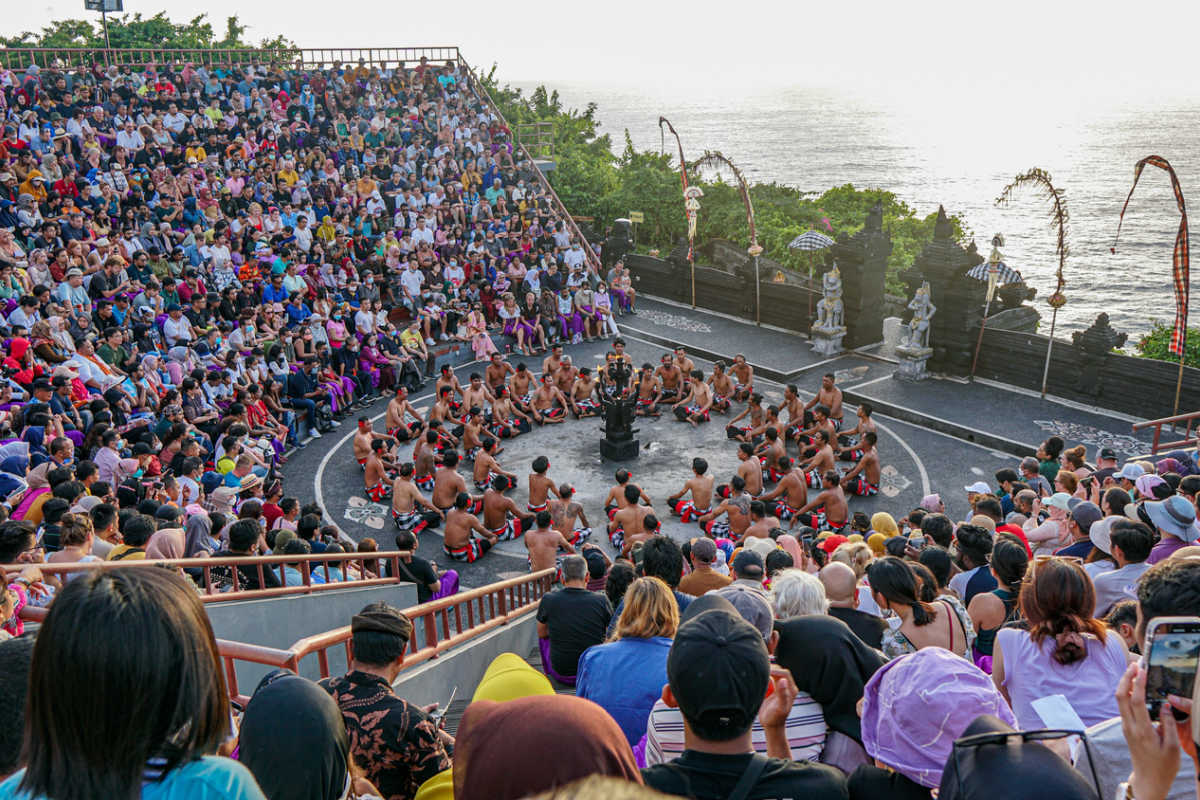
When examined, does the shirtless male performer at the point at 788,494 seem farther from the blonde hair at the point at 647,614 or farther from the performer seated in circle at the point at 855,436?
the blonde hair at the point at 647,614

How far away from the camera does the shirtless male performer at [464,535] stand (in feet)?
39.7

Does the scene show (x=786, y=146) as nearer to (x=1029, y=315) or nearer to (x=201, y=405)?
(x=1029, y=315)

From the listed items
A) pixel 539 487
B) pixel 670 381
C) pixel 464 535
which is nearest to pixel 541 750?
pixel 464 535

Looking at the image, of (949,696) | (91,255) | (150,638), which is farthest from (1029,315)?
(150,638)

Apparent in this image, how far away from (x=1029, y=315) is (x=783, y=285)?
20.3 ft

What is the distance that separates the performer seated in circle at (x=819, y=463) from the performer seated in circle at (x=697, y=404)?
2698mm

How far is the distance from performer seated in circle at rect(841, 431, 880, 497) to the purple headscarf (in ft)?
35.3

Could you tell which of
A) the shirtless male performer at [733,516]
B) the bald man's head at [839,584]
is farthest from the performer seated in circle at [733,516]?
the bald man's head at [839,584]

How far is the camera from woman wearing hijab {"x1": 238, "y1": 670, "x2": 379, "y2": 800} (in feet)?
9.87

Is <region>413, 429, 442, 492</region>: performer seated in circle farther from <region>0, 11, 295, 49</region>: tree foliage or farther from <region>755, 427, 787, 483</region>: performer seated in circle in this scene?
<region>0, 11, 295, 49</region>: tree foliage

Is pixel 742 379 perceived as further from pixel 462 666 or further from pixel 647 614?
pixel 647 614

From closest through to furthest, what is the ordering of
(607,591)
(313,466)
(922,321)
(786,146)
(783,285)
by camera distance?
(607,591)
(313,466)
(922,321)
(783,285)
(786,146)

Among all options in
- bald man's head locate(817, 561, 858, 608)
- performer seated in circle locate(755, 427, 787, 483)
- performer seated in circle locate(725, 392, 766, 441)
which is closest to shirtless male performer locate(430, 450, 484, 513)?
performer seated in circle locate(755, 427, 787, 483)

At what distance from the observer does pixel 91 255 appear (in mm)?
15094
